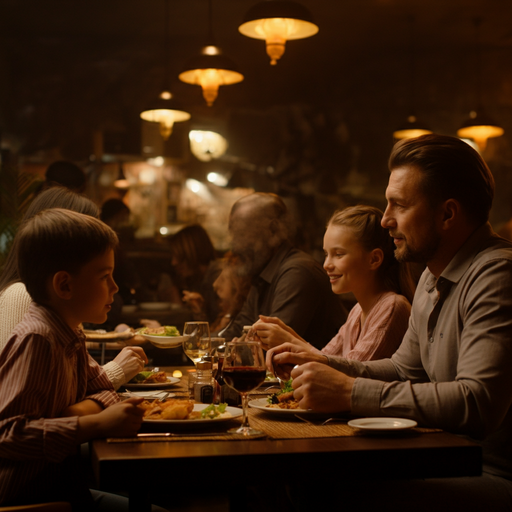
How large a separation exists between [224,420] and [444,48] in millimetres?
7506

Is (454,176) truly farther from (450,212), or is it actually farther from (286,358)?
(286,358)

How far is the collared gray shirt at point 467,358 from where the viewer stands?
4.80 ft

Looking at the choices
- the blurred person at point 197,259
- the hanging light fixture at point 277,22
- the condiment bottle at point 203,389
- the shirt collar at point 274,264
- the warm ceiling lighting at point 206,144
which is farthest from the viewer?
the warm ceiling lighting at point 206,144

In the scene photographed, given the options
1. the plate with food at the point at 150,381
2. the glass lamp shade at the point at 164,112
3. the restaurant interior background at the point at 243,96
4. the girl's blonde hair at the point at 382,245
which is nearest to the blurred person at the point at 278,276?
the girl's blonde hair at the point at 382,245

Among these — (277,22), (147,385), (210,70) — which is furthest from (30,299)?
(210,70)

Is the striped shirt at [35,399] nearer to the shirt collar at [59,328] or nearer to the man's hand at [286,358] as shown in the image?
the shirt collar at [59,328]

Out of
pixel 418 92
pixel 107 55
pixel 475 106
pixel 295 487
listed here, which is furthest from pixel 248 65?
pixel 295 487

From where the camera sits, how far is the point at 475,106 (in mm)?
8039

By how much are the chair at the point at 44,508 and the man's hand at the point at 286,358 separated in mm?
696

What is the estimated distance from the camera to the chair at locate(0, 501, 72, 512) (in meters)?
1.32

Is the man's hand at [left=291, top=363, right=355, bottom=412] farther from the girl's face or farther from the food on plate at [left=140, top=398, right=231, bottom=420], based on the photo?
the girl's face

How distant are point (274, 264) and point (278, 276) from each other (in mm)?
103

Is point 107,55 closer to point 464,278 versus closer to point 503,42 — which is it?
point 503,42

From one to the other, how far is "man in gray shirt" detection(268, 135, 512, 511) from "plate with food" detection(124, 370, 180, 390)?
57 cm
